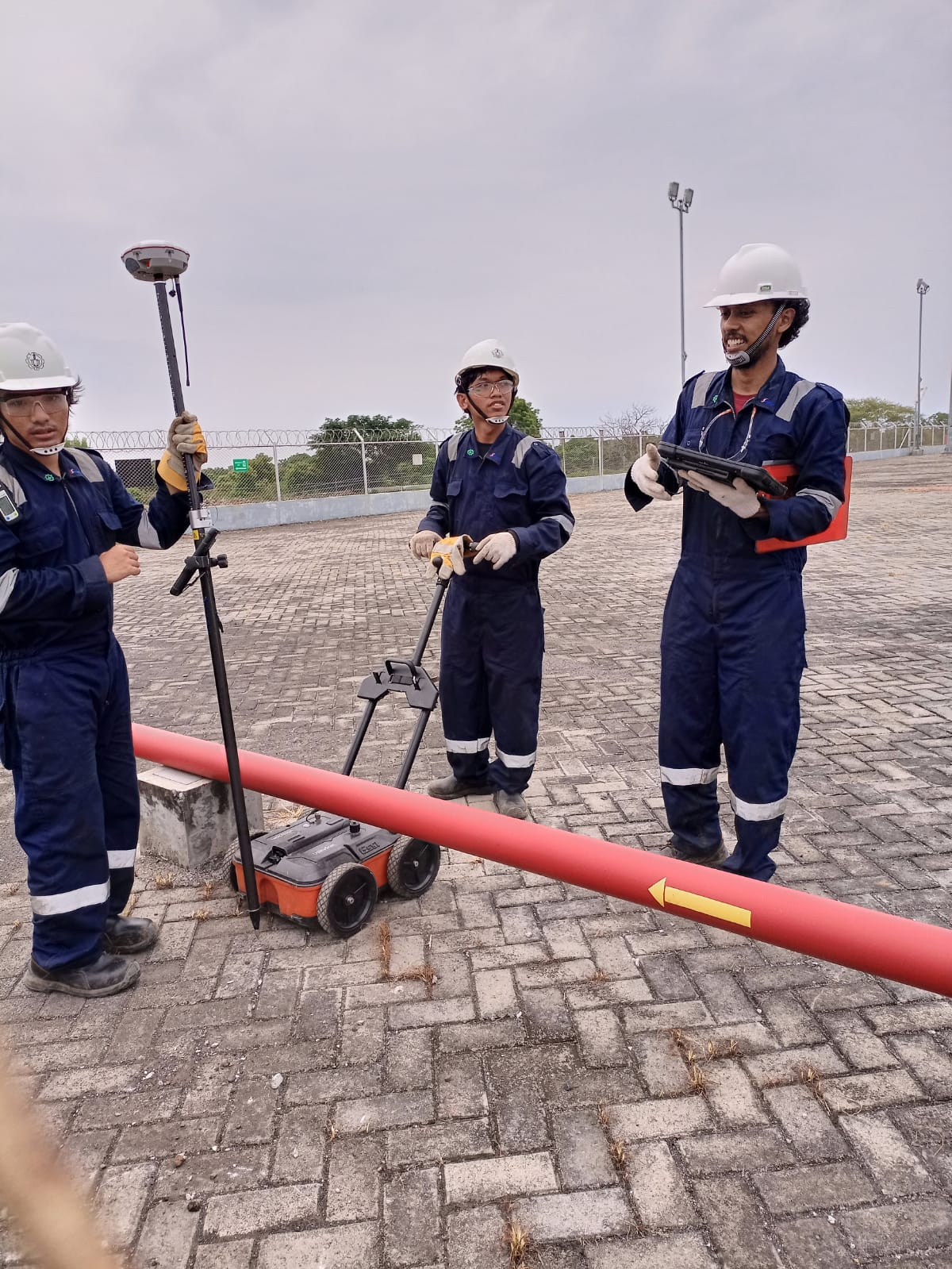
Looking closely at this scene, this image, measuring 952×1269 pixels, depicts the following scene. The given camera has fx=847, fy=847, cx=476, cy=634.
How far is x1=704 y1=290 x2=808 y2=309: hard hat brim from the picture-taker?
269cm

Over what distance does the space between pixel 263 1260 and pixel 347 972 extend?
976 mm

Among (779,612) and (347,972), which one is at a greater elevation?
(779,612)

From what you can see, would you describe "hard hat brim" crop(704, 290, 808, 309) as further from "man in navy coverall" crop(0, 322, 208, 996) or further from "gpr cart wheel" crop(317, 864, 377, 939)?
"gpr cart wheel" crop(317, 864, 377, 939)

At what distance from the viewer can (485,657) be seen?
12.5 ft

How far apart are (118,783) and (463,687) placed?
5.17 feet

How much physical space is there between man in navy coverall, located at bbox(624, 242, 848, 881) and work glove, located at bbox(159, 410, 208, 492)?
1513mm

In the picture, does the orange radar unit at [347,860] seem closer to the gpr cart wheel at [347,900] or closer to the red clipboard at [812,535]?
the gpr cart wheel at [347,900]

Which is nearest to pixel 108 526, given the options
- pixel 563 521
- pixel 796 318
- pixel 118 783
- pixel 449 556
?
pixel 118 783

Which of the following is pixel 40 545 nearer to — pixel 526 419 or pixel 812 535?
pixel 812 535

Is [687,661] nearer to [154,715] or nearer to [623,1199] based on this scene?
[623,1199]

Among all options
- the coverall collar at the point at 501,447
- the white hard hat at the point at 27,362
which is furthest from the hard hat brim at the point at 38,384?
the coverall collar at the point at 501,447

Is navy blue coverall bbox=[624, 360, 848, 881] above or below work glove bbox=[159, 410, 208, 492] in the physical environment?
below

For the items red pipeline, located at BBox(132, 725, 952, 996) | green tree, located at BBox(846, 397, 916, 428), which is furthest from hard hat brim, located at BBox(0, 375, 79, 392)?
green tree, located at BBox(846, 397, 916, 428)

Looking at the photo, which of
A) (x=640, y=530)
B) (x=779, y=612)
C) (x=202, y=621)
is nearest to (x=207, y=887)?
(x=779, y=612)
